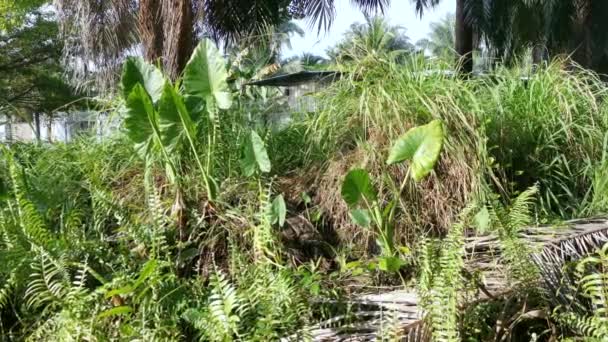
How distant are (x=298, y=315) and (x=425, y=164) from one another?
0.85 meters

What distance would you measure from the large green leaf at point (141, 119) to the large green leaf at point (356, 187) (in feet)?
2.93

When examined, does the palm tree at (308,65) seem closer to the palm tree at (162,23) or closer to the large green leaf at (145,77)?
the palm tree at (162,23)

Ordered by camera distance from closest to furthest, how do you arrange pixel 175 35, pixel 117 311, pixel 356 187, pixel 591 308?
pixel 117 311 < pixel 591 308 < pixel 356 187 < pixel 175 35

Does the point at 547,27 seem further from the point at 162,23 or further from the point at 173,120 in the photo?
the point at 173,120

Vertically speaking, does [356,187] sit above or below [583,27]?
below

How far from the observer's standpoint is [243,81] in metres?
5.05

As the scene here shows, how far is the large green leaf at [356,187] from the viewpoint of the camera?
7.93 feet

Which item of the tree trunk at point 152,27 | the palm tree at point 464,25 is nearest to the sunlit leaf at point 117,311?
the tree trunk at point 152,27

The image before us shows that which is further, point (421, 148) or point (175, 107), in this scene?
point (175, 107)

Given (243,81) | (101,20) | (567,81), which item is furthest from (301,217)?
(101,20)

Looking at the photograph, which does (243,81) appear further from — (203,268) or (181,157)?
(203,268)

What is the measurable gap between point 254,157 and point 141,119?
20.9 inches

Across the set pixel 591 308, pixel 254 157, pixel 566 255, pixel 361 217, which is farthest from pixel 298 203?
pixel 591 308

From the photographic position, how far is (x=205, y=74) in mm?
2998
